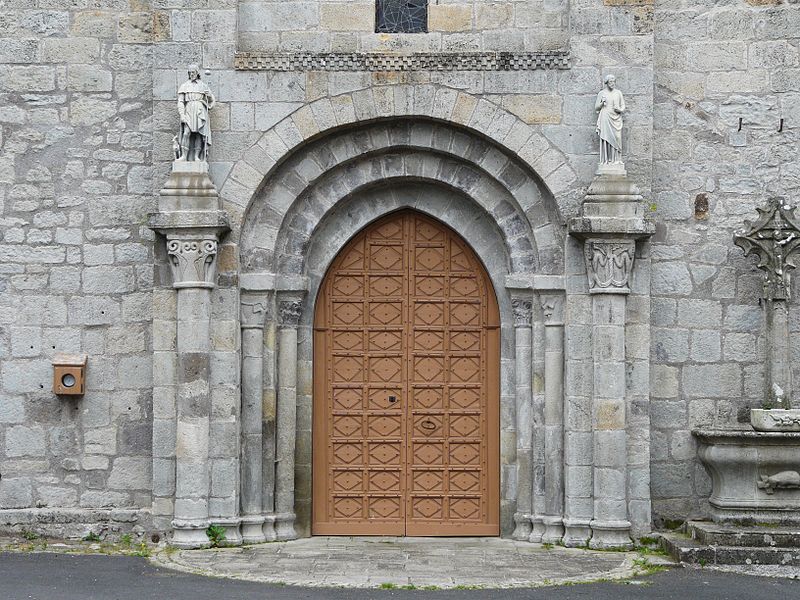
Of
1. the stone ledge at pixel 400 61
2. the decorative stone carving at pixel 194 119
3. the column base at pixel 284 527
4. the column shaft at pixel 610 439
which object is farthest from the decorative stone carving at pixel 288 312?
the column shaft at pixel 610 439

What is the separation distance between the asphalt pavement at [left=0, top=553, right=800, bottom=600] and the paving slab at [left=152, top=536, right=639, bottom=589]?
0.71ft

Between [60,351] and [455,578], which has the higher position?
[60,351]

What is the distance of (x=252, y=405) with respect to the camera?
11500mm

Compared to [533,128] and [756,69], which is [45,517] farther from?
[756,69]

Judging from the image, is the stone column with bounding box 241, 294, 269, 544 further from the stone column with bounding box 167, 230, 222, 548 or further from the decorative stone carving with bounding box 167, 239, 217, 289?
the decorative stone carving with bounding box 167, 239, 217, 289

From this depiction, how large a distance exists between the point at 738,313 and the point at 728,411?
34.3 inches

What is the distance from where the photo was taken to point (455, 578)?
10055 mm

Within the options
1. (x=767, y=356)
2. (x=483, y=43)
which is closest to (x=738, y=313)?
(x=767, y=356)

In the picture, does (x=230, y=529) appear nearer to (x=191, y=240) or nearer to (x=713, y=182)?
(x=191, y=240)

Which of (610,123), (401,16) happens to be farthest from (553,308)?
(401,16)

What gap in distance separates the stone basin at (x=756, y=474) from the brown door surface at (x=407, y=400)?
2027 mm

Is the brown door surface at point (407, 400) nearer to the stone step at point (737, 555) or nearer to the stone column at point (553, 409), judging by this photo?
the stone column at point (553, 409)

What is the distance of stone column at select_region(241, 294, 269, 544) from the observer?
11484mm

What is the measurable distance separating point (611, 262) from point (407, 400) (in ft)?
7.39
